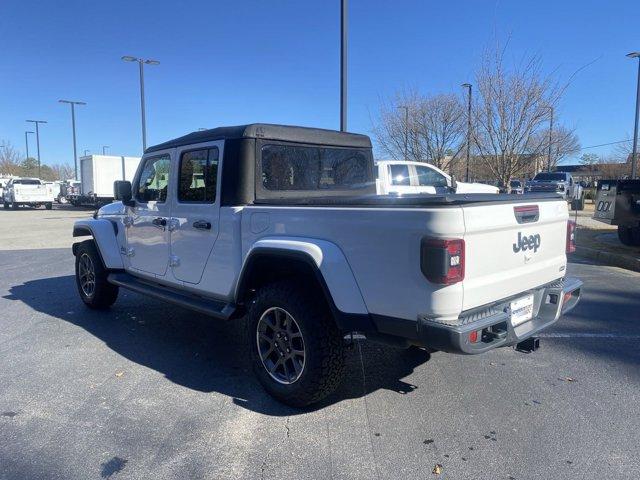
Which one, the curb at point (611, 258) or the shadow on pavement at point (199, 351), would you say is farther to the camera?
the curb at point (611, 258)

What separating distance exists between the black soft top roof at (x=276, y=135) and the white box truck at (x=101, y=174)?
2542 cm

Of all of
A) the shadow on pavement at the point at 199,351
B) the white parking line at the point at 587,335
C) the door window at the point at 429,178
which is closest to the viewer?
the shadow on pavement at the point at 199,351

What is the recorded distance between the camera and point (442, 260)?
276 centimetres

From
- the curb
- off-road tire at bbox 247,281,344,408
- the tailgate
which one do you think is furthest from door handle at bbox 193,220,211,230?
the curb

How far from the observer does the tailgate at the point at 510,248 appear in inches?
115

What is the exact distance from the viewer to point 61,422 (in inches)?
135

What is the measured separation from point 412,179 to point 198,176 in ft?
33.3

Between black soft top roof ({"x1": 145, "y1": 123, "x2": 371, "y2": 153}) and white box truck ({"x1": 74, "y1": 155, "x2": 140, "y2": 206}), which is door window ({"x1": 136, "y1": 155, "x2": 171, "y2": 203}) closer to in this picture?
black soft top roof ({"x1": 145, "y1": 123, "x2": 371, "y2": 153})

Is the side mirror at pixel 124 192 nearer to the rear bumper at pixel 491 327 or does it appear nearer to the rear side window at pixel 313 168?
the rear side window at pixel 313 168

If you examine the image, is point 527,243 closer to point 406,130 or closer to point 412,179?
point 412,179

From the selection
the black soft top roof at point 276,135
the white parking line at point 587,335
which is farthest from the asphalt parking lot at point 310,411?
the black soft top roof at point 276,135

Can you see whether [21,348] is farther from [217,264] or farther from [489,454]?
[489,454]

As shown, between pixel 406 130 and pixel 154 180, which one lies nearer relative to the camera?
pixel 154 180

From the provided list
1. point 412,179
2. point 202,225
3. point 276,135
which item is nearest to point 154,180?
point 202,225
